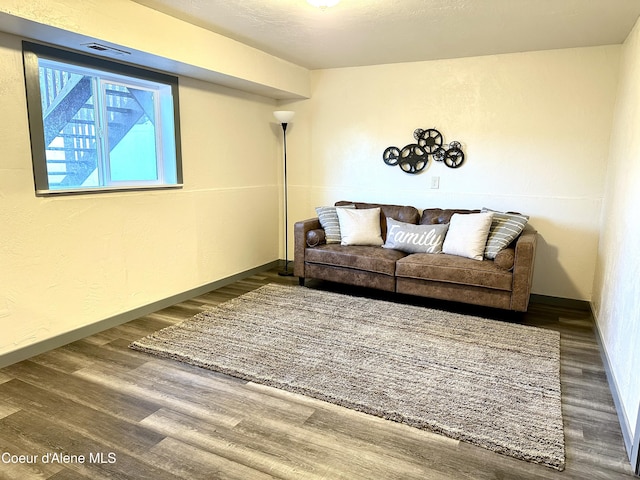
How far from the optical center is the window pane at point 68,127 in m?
2.96

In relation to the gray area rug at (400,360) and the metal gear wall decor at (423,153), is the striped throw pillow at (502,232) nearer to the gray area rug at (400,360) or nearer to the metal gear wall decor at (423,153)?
the gray area rug at (400,360)

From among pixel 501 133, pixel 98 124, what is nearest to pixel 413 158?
pixel 501 133

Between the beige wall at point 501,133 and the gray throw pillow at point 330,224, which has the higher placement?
the beige wall at point 501,133

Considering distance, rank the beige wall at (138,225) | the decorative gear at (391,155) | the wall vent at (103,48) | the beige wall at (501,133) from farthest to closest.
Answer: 1. the decorative gear at (391,155)
2. the beige wall at (501,133)
3. the wall vent at (103,48)
4. the beige wall at (138,225)

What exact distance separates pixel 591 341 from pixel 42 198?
4056 millimetres

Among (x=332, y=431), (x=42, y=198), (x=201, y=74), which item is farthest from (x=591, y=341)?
(x=42, y=198)

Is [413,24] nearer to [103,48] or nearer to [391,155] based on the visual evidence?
[391,155]

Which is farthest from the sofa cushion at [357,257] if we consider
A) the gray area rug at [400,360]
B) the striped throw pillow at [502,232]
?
the striped throw pillow at [502,232]

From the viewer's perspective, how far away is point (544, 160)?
405 centimetres

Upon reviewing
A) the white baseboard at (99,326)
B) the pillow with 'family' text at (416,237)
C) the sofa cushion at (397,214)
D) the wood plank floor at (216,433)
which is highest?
the sofa cushion at (397,214)

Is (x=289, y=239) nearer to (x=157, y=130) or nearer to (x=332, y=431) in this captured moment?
(x=157, y=130)

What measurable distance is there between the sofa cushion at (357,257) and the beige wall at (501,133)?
89cm

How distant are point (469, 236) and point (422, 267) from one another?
1.66ft

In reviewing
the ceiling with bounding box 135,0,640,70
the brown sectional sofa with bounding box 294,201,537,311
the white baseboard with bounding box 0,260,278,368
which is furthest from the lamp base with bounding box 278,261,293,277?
the ceiling with bounding box 135,0,640,70
